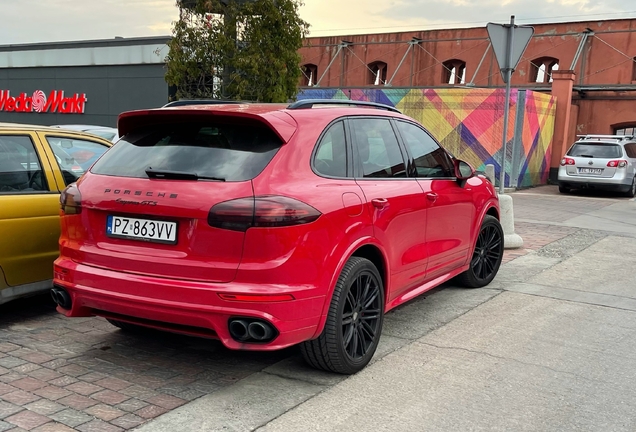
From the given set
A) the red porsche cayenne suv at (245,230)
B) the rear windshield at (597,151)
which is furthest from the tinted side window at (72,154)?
the rear windshield at (597,151)

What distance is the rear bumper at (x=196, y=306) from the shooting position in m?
3.59

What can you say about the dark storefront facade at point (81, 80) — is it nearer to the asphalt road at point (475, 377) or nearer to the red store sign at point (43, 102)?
the red store sign at point (43, 102)

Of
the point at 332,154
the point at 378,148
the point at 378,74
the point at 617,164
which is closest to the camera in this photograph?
the point at 332,154

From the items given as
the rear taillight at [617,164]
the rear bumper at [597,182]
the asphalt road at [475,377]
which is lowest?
the asphalt road at [475,377]

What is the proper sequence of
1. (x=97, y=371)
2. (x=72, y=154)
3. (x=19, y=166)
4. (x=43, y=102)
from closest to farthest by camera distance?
(x=97, y=371)
(x=19, y=166)
(x=72, y=154)
(x=43, y=102)

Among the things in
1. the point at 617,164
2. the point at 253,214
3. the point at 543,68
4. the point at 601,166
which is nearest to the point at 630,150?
the point at 617,164

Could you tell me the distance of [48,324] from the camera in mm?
5164

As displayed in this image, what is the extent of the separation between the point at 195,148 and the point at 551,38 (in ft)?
84.6

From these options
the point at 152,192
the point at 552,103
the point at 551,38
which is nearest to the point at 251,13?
the point at 152,192

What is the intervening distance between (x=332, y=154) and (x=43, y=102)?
2085 cm

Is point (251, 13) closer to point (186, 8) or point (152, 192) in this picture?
point (186, 8)

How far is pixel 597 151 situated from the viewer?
59.7 feet

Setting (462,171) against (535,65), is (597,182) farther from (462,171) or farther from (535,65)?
(462,171)

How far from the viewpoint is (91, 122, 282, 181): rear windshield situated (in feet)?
12.5
